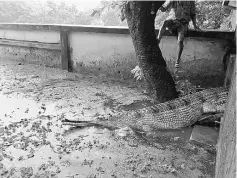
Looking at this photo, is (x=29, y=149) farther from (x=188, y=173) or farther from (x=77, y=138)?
(x=188, y=173)

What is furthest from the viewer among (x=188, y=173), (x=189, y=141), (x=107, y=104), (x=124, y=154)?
(x=107, y=104)

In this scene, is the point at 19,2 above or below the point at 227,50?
above

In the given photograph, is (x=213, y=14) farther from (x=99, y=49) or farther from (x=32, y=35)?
(x=32, y=35)

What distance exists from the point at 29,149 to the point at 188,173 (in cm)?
215

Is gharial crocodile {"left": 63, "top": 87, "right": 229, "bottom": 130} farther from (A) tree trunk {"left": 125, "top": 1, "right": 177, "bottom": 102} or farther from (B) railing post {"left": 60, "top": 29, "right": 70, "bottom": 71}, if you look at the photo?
(B) railing post {"left": 60, "top": 29, "right": 70, "bottom": 71}

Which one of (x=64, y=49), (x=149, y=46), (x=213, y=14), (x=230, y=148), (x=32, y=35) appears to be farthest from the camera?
(x=213, y=14)

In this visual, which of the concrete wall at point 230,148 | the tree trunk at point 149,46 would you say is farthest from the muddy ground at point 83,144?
the concrete wall at point 230,148

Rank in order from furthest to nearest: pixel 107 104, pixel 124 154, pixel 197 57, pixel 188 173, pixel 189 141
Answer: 1. pixel 197 57
2. pixel 107 104
3. pixel 189 141
4. pixel 124 154
5. pixel 188 173

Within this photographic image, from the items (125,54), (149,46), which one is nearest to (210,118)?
(149,46)

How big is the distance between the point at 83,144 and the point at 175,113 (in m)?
1.59

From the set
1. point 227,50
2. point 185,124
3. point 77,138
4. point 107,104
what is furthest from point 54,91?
point 227,50

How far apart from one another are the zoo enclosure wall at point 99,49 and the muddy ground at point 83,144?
1.28m

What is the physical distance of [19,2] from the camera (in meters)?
23.8

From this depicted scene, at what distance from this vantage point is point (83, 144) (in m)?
3.31
